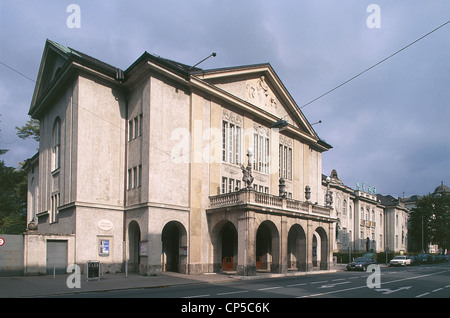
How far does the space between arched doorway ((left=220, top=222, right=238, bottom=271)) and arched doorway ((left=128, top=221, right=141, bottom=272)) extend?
6.93 m

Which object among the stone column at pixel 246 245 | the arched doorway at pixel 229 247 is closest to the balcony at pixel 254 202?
the stone column at pixel 246 245

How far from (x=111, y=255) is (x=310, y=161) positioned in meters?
25.4

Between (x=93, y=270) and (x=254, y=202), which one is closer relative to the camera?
(x=93, y=270)

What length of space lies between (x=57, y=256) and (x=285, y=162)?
2277 centimetres

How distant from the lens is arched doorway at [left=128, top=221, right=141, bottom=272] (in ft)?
90.6

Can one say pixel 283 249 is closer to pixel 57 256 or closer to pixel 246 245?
pixel 246 245

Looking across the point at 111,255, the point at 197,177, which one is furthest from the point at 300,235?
the point at 111,255

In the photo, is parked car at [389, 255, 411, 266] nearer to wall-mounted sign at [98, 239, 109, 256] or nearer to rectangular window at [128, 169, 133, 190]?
rectangular window at [128, 169, 133, 190]

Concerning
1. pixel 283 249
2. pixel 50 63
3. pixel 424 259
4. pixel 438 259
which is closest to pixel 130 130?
pixel 50 63

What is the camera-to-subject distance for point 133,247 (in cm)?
2809

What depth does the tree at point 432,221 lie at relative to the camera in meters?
84.6

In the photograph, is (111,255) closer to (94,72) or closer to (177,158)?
(177,158)

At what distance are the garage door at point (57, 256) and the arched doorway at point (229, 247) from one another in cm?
1193

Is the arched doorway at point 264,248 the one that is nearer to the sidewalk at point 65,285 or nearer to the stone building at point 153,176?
the stone building at point 153,176
